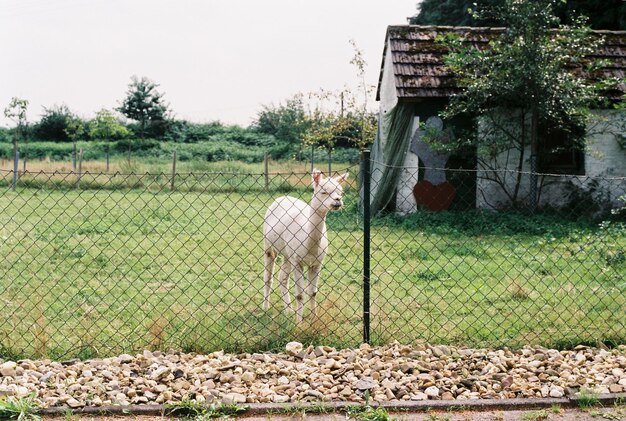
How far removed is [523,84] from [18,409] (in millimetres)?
12140

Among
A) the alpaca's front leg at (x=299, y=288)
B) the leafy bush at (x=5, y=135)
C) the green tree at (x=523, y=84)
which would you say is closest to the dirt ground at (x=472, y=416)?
the alpaca's front leg at (x=299, y=288)

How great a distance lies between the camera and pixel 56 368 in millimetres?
4762

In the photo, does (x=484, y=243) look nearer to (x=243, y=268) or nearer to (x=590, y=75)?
(x=243, y=268)

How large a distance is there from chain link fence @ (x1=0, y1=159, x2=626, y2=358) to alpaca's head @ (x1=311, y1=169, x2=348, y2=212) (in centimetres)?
53

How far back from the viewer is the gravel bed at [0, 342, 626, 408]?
14.2 ft

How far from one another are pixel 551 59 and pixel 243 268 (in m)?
8.72

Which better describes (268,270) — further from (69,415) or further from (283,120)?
(283,120)

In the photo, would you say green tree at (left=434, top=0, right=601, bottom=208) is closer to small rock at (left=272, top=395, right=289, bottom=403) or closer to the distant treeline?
small rock at (left=272, top=395, right=289, bottom=403)

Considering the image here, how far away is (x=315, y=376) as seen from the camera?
4.64m

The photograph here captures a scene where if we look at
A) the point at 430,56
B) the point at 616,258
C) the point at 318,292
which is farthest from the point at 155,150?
the point at 616,258

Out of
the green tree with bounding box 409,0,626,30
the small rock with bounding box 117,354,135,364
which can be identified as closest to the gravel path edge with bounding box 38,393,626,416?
the small rock with bounding box 117,354,135,364

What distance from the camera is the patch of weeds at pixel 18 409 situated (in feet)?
13.1

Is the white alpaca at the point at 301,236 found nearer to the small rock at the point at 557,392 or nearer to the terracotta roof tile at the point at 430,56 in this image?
the small rock at the point at 557,392

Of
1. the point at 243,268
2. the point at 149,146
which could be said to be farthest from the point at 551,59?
the point at 149,146
